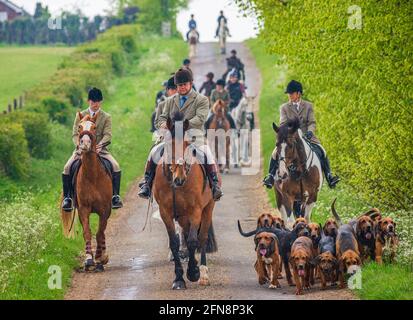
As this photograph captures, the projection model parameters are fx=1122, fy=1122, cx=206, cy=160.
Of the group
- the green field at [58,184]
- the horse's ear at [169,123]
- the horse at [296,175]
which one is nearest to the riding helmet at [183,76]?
the horse's ear at [169,123]

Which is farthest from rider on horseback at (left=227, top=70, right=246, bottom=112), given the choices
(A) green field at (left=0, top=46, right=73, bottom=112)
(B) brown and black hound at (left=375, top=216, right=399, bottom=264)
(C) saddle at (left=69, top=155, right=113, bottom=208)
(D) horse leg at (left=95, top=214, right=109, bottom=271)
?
(B) brown and black hound at (left=375, top=216, right=399, bottom=264)

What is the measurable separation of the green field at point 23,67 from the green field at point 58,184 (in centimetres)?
538

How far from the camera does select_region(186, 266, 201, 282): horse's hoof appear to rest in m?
17.8

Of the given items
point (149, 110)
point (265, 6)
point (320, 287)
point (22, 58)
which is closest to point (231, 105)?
point (265, 6)

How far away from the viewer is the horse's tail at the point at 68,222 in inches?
805

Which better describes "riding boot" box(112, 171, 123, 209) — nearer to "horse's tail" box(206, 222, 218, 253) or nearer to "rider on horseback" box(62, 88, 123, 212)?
"rider on horseback" box(62, 88, 123, 212)

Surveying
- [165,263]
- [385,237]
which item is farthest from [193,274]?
[385,237]

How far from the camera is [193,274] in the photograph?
17812 mm

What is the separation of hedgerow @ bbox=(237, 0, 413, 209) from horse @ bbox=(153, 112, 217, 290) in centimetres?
488

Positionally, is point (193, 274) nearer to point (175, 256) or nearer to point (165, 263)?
point (175, 256)

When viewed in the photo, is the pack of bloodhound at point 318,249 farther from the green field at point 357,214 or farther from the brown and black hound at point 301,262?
the green field at point 357,214

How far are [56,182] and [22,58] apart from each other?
147 feet

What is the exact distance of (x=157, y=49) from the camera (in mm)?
69375

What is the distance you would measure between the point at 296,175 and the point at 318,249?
3043 mm
